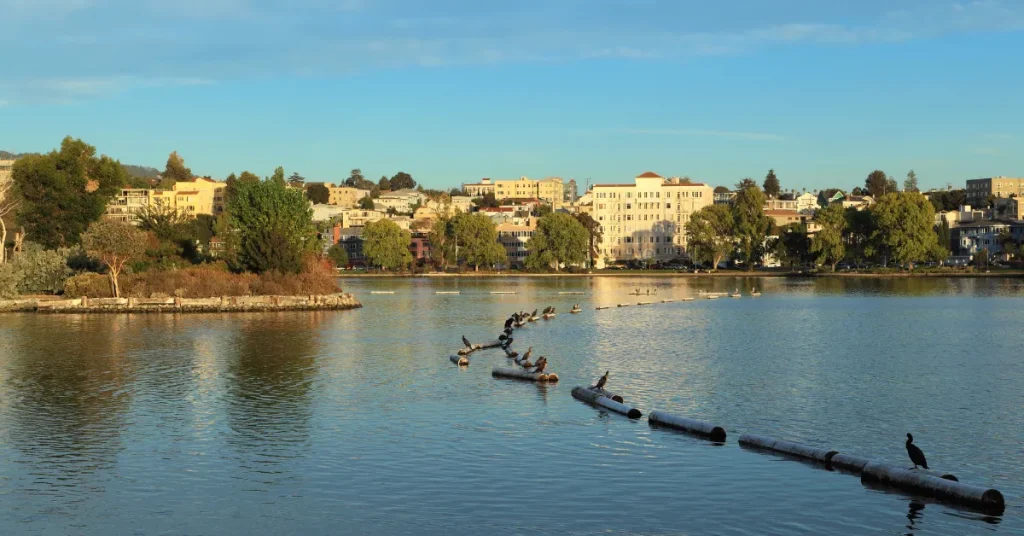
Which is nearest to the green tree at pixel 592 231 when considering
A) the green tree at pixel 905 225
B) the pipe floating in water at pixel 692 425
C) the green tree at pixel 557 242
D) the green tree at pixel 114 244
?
the green tree at pixel 557 242

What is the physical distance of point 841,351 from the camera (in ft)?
141

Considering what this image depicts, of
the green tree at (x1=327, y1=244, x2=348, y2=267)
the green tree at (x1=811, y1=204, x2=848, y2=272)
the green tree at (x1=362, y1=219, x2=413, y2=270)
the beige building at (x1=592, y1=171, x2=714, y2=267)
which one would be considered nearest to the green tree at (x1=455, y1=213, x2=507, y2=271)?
the green tree at (x1=362, y1=219, x2=413, y2=270)

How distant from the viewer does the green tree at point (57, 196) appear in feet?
241

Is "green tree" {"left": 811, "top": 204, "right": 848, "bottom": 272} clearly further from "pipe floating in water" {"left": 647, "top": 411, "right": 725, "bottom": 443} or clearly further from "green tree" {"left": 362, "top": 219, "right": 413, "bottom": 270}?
"pipe floating in water" {"left": 647, "top": 411, "right": 725, "bottom": 443}

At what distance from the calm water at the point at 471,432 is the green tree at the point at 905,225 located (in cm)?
8168

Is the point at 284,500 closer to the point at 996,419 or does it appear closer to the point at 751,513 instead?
the point at 751,513

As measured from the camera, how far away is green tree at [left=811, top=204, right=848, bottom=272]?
130500 mm

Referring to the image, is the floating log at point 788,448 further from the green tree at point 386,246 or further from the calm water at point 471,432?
the green tree at point 386,246

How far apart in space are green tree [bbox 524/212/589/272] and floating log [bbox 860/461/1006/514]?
125 m

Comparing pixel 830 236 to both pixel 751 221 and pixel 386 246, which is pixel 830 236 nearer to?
pixel 751 221

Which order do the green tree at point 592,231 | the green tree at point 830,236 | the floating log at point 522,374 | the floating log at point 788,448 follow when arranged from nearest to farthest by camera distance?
the floating log at point 788,448 < the floating log at point 522,374 < the green tree at point 830,236 < the green tree at point 592,231

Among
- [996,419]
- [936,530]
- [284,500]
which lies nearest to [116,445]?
[284,500]

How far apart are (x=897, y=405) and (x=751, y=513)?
1251 centimetres

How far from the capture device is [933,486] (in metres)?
18.0
